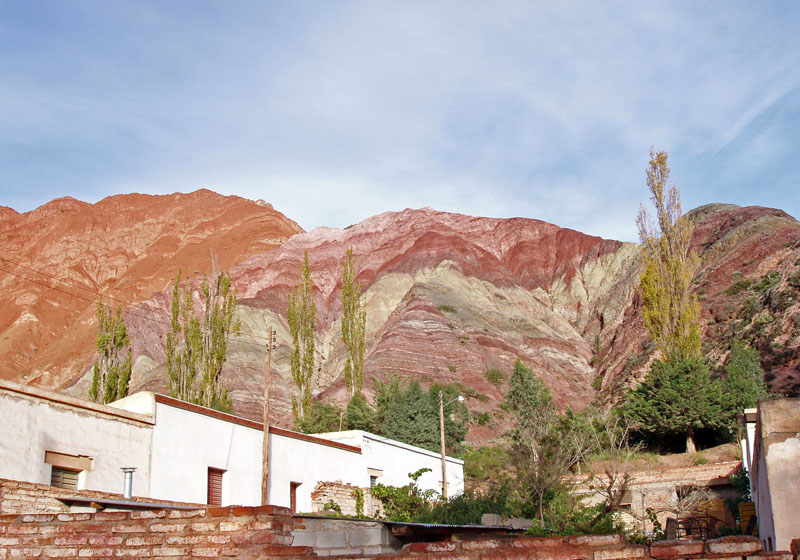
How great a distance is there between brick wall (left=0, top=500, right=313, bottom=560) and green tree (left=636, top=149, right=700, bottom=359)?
3670cm

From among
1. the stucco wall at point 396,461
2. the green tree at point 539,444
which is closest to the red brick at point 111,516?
the green tree at point 539,444

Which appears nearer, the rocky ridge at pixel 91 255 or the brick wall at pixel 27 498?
the brick wall at pixel 27 498

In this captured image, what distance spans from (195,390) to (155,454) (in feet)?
77.7

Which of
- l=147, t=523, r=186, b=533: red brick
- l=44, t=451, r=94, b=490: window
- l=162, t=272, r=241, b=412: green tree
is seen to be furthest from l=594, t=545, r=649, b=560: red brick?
l=162, t=272, r=241, b=412: green tree

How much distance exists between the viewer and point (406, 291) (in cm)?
7675

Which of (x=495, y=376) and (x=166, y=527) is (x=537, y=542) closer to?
(x=166, y=527)

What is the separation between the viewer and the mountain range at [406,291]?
56.2 meters

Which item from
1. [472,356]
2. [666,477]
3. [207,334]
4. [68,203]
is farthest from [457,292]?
[68,203]

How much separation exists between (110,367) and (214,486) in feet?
77.1

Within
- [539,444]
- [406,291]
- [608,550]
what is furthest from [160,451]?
[406,291]

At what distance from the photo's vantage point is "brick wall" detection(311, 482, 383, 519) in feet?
71.4

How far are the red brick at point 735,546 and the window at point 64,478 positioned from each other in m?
11.6

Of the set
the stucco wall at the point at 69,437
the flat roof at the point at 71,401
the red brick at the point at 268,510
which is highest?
the flat roof at the point at 71,401

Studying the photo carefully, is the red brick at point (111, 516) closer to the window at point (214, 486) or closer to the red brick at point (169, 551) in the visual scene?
the red brick at point (169, 551)
